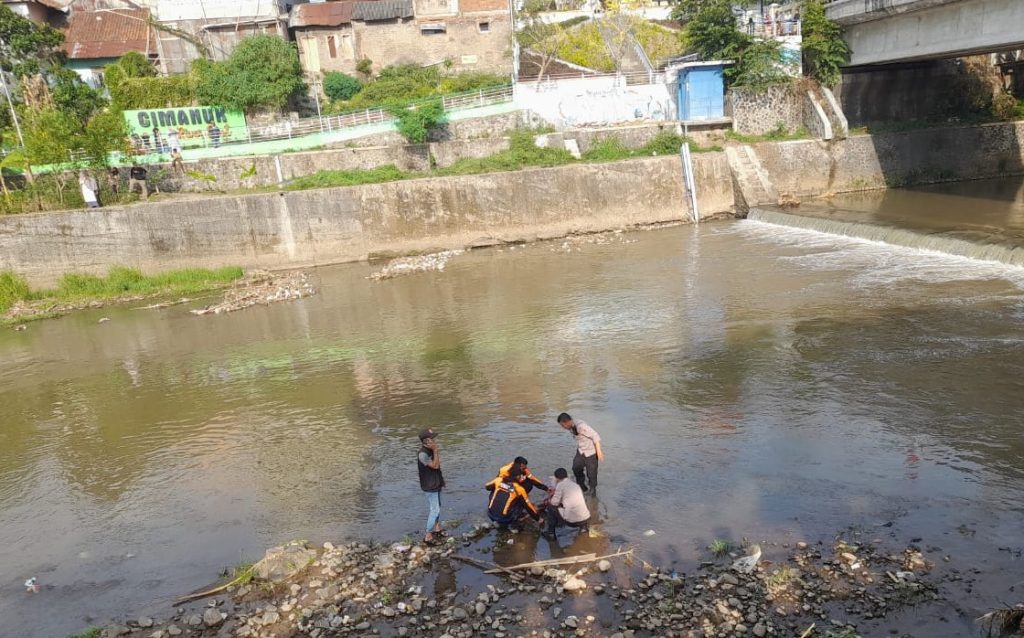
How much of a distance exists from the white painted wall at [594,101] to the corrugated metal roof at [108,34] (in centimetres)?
2471

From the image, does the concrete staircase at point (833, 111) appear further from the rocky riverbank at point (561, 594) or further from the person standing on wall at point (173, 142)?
the person standing on wall at point (173, 142)

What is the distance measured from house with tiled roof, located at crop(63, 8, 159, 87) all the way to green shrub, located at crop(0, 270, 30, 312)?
2043cm

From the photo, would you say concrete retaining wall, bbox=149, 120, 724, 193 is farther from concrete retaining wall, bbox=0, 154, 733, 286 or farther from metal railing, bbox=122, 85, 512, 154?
concrete retaining wall, bbox=0, 154, 733, 286

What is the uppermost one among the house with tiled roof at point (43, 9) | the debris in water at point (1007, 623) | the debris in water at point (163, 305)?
the house with tiled roof at point (43, 9)

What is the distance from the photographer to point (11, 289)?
82.5ft

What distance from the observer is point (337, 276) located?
2617 cm

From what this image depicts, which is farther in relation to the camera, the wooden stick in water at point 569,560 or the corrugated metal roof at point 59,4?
the corrugated metal roof at point 59,4

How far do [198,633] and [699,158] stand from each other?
2745 centimetres

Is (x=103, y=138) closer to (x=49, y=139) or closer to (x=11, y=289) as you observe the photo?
(x=49, y=139)

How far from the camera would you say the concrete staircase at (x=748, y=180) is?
30000mm

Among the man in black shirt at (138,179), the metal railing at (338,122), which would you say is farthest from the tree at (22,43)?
the man in black shirt at (138,179)

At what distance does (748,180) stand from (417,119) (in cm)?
1513

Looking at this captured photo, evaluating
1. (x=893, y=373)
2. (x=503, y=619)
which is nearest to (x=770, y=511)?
(x=503, y=619)

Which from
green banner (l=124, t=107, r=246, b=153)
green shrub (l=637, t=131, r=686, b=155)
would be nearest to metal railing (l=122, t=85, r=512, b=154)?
green banner (l=124, t=107, r=246, b=153)
